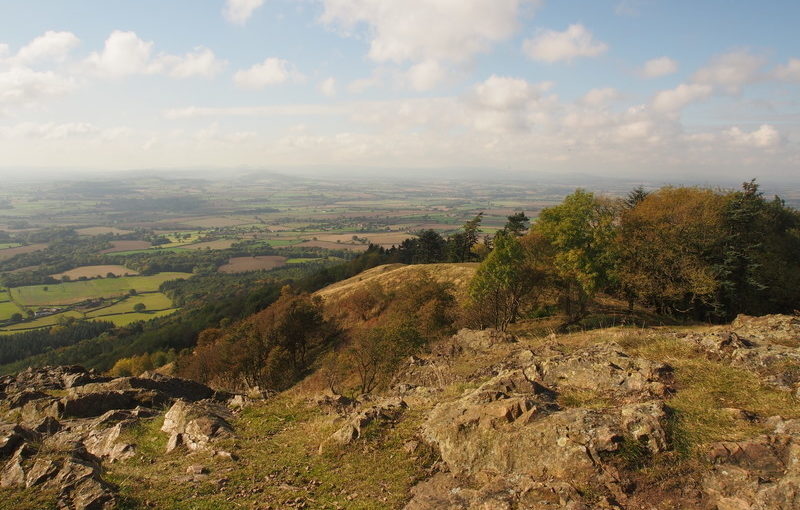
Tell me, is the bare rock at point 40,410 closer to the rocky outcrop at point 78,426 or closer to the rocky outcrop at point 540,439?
the rocky outcrop at point 78,426

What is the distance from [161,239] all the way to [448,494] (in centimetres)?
19969

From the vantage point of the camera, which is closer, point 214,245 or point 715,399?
point 715,399

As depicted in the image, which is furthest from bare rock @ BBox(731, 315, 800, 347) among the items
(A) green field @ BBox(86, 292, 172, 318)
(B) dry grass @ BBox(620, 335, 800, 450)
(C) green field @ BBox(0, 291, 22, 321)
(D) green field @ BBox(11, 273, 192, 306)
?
(D) green field @ BBox(11, 273, 192, 306)

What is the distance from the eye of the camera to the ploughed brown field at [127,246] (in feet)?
515

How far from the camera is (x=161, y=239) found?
177m

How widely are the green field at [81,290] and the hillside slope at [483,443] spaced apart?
105m

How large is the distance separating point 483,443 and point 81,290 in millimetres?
128611

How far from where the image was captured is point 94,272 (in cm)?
12381

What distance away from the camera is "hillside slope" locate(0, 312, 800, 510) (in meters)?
8.41

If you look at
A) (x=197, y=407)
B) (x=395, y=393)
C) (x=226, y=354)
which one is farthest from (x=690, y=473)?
(x=226, y=354)

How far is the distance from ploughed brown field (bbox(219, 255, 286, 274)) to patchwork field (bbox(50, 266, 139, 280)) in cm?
2769

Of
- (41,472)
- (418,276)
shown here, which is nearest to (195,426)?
(41,472)

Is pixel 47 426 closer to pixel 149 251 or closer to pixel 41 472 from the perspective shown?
pixel 41 472

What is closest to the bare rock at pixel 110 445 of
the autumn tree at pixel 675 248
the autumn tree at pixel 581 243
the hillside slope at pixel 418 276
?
the autumn tree at pixel 581 243
